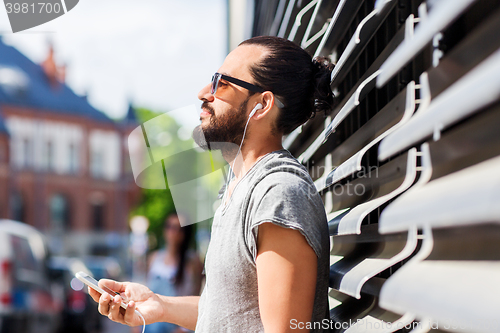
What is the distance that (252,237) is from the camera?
1.30 metres

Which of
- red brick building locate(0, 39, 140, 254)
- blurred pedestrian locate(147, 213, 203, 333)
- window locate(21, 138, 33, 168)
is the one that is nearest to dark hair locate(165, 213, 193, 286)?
blurred pedestrian locate(147, 213, 203, 333)

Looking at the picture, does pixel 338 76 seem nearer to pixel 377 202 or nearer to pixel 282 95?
pixel 282 95

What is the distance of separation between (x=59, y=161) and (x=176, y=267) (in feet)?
127

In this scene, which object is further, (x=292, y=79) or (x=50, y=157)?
(x=50, y=157)

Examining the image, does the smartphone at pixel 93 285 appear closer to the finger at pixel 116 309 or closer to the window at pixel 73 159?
the finger at pixel 116 309

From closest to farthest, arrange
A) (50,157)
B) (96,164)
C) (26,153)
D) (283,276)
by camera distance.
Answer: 1. (283,276)
2. (26,153)
3. (50,157)
4. (96,164)

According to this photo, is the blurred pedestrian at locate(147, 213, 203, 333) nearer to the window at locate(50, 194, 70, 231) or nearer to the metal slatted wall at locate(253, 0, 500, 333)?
the metal slatted wall at locate(253, 0, 500, 333)

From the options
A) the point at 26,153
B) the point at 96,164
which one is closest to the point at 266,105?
the point at 26,153

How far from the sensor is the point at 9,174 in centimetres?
3738

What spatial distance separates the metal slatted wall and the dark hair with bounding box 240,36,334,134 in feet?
0.31

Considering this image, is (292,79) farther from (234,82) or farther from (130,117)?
(130,117)

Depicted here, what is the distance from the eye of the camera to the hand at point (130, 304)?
169 cm

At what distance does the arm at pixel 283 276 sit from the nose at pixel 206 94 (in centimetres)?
67

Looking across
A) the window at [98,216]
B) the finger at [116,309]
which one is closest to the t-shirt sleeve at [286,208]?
the finger at [116,309]
